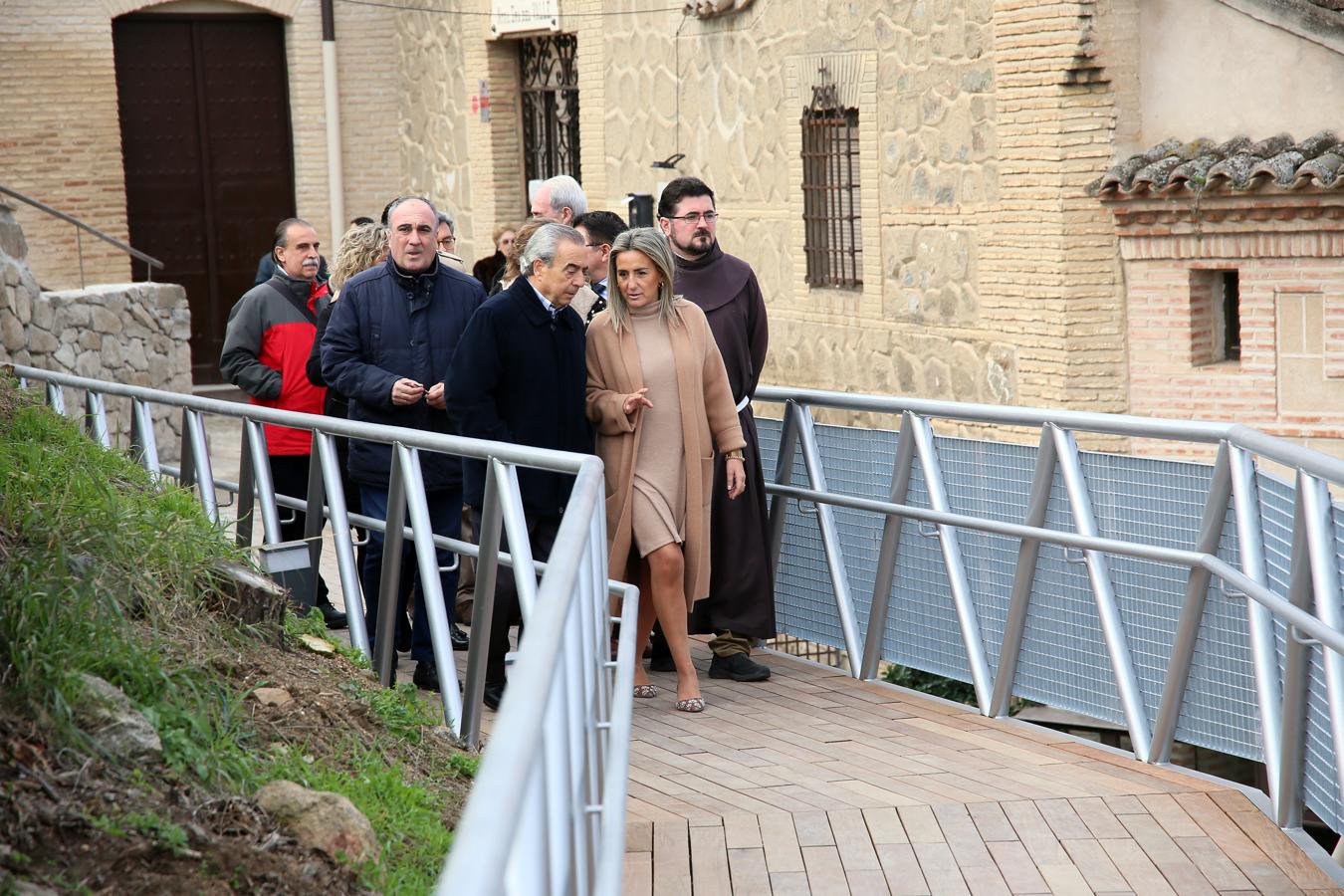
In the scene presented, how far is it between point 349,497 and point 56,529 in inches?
83.9

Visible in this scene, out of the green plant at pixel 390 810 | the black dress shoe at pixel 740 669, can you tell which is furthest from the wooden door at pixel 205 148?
the green plant at pixel 390 810

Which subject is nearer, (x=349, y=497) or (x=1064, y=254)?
(x=349, y=497)

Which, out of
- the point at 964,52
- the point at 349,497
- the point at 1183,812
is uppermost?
the point at 964,52

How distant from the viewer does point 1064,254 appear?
11078 mm

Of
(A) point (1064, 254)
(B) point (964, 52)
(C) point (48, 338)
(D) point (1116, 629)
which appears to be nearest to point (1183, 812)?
(D) point (1116, 629)

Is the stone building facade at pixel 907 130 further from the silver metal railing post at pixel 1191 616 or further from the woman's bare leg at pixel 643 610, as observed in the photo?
the woman's bare leg at pixel 643 610

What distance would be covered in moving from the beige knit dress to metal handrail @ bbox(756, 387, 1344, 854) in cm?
85

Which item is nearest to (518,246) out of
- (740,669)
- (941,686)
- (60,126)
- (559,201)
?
(559,201)

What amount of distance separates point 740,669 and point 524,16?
12.8 metres

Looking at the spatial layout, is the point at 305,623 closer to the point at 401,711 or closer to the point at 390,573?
the point at 390,573

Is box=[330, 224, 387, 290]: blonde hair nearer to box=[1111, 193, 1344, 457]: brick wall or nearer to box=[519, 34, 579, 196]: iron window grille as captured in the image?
box=[1111, 193, 1344, 457]: brick wall

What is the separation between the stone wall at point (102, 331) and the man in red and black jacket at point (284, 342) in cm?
634

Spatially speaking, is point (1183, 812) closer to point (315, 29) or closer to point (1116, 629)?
point (1116, 629)

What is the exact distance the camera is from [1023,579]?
561 centimetres
